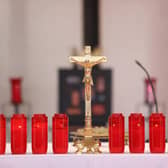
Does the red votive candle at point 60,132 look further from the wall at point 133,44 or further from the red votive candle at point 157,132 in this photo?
the wall at point 133,44

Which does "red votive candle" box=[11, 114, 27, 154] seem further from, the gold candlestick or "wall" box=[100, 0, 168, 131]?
"wall" box=[100, 0, 168, 131]

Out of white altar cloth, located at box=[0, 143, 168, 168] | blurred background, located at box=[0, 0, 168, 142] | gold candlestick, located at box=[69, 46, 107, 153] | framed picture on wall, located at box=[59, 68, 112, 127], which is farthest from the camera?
blurred background, located at box=[0, 0, 168, 142]

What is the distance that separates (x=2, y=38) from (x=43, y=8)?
707 mm

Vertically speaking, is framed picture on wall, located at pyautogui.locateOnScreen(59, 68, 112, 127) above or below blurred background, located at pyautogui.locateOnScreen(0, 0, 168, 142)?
below

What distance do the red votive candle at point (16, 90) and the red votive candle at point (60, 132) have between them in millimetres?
5690

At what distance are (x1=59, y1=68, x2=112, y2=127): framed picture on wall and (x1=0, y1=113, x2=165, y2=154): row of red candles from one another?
18.2ft

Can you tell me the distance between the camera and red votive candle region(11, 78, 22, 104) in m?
8.45

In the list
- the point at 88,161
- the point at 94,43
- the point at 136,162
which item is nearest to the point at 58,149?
the point at 88,161

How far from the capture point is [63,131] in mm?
2781

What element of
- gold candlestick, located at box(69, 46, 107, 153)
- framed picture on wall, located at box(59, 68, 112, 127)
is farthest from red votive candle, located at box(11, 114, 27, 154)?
framed picture on wall, located at box(59, 68, 112, 127)

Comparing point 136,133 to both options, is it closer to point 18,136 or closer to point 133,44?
point 18,136

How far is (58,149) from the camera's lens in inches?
110

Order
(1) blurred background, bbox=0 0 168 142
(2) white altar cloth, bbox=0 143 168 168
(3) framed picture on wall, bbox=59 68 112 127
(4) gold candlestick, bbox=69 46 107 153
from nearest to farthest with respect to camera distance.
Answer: (2) white altar cloth, bbox=0 143 168 168 → (4) gold candlestick, bbox=69 46 107 153 → (3) framed picture on wall, bbox=59 68 112 127 → (1) blurred background, bbox=0 0 168 142

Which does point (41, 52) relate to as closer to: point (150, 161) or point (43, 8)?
point (43, 8)
